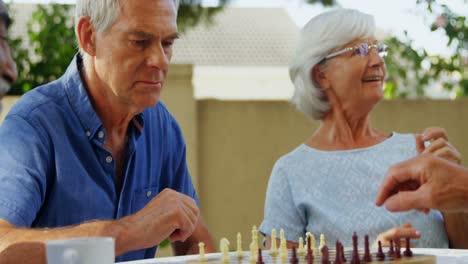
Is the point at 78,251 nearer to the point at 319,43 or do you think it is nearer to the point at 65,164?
the point at 65,164

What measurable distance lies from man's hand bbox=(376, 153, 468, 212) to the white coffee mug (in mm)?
1041

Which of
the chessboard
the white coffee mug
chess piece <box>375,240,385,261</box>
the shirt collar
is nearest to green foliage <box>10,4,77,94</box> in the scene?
the shirt collar

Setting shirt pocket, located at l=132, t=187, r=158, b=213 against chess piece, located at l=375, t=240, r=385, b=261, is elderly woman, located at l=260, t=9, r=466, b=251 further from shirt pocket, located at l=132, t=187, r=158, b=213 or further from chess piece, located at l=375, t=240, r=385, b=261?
chess piece, located at l=375, t=240, r=385, b=261

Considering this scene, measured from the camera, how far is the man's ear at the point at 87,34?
308 centimetres

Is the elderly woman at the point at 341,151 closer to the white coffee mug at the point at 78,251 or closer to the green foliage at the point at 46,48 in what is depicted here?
the white coffee mug at the point at 78,251

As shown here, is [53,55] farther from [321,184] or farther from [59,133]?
[59,133]

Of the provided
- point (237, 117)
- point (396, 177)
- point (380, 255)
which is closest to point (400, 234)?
point (396, 177)

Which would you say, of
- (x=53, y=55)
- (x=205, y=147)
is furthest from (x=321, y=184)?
(x=53, y=55)

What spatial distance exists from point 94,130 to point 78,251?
1094 millimetres

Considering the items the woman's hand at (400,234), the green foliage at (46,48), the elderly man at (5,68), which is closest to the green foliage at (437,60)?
the green foliage at (46,48)

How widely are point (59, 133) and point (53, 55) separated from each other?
14.7 ft

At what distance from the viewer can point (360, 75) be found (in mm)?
4016

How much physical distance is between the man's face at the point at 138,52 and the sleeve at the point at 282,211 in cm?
106

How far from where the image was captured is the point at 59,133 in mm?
2936
